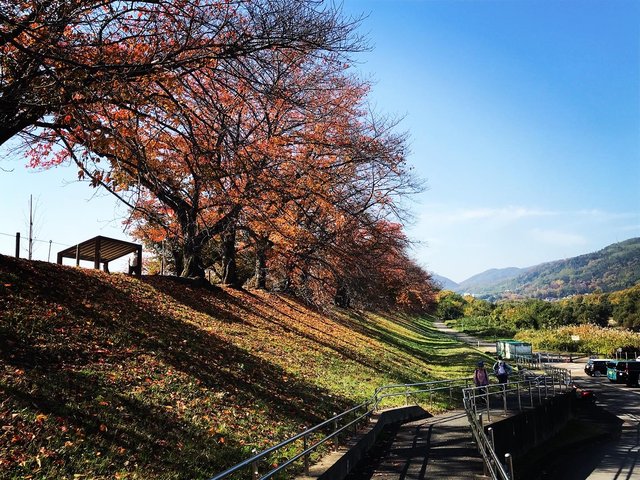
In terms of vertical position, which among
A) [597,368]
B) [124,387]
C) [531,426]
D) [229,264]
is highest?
[229,264]

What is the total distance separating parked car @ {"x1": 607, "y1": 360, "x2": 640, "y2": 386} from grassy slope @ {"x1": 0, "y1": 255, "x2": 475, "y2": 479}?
2581 cm

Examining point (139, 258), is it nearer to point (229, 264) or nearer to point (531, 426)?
point (229, 264)

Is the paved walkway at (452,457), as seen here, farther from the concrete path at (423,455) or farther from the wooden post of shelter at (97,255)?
the wooden post of shelter at (97,255)

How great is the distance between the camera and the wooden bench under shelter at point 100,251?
15820 mm

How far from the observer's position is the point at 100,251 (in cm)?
1623

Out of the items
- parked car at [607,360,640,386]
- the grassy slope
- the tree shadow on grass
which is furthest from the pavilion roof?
parked car at [607,360,640,386]

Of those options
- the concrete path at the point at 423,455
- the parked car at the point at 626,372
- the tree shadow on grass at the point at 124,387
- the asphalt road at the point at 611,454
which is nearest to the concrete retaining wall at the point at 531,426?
the asphalt road at the point at 611,454

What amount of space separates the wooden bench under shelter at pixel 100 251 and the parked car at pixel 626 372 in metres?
33.8

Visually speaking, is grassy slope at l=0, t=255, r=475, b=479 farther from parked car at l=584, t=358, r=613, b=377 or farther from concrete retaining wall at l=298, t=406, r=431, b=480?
parked car at l=584, t=358, r=613, b=377

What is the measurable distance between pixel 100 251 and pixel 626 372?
3507 cm

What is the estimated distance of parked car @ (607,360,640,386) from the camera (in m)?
35.7

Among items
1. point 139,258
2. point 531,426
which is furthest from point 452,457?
point 139,258

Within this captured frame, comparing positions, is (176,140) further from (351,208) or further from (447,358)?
(447,358)

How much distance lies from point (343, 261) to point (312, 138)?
159 inches
